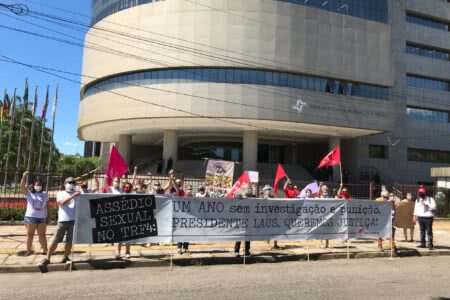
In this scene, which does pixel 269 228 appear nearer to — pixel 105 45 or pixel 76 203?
pixel 76 203

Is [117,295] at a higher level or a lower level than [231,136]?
lower

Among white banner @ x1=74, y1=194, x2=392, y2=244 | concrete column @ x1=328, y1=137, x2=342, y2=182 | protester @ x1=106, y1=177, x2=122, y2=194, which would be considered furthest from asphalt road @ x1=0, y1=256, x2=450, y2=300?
concrete column @ x1=328, y1=137, x2=342, y2=182

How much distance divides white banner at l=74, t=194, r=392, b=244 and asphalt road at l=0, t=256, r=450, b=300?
763 mm


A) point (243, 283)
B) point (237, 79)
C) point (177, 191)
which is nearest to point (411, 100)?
point (237, 79)

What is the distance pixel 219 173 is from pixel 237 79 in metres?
18.0

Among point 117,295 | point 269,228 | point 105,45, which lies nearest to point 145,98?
point 105,45

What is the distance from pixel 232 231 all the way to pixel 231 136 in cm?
3303

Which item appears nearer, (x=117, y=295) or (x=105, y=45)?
(x=117, y=295)

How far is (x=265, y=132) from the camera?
41.0 m

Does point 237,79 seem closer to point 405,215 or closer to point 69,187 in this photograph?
point 405,215

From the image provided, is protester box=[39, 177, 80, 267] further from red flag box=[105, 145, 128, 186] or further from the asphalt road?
red flag box=[105, 145, 128, 186]

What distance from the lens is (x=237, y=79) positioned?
1364 inches

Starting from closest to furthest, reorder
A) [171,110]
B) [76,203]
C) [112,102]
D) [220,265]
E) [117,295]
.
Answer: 1. [117,295]
2. [76,203]
3. [220,265]
4. [171,110]
5. [112,102]

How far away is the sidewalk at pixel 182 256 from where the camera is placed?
936 centimetres
